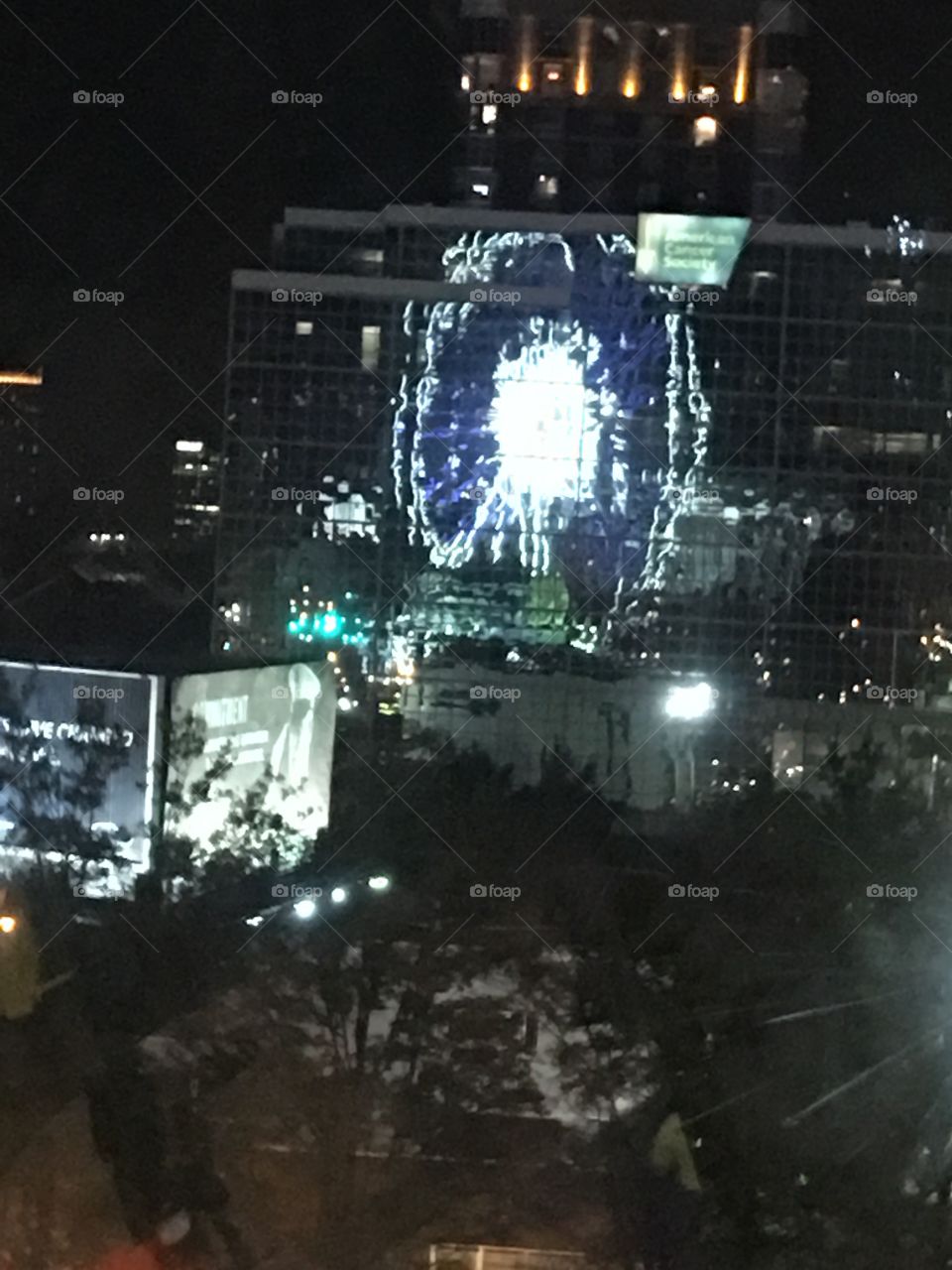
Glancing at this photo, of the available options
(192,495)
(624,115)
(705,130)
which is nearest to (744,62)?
(705,130)

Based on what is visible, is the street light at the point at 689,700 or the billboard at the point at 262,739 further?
the street light at the point at 689,700

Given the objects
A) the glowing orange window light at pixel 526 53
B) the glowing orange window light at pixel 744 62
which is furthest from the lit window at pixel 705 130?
the glowing orange window light at pixel 526 53

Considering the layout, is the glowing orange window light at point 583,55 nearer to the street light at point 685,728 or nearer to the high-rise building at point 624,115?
the high-rise building at point 624,115

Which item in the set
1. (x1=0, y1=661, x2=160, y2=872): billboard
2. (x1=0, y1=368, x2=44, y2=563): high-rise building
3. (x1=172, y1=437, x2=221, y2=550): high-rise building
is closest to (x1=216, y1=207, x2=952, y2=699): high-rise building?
(x1=172, y1=437, x2=221, y2=550): high-rise building

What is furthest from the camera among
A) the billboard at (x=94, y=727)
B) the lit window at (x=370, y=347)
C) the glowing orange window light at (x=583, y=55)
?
the lit window at (x=370, y=347)

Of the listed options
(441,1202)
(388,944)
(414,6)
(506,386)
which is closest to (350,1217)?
(441,1202)

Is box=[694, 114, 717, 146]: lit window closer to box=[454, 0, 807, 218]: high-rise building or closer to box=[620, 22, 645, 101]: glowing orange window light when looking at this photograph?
box=[454, 0, 807, 218]: high-rise building

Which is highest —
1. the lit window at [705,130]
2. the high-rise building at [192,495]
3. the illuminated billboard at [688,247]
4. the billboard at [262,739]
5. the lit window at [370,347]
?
the lit window at [705,130]
